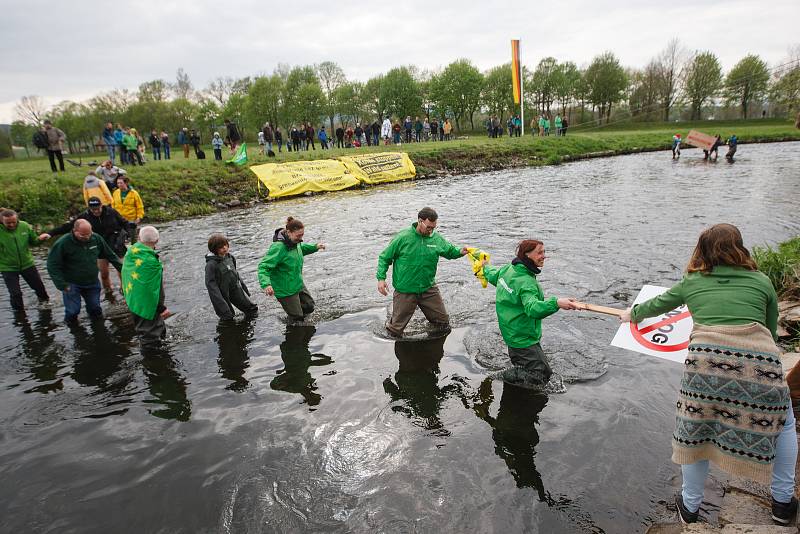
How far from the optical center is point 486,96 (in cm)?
8088

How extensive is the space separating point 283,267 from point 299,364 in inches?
75.3

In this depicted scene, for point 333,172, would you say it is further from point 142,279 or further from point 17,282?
point 142,279

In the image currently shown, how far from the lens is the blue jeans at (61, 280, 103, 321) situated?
356 inches

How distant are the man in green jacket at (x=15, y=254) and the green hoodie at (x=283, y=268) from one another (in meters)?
5.16

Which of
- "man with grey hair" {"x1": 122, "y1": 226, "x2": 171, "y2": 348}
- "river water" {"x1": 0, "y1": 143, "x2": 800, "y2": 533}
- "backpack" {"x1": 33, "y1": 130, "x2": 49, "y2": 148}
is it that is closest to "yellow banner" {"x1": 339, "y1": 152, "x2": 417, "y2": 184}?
"backpack" {"x1": 33, "y1": 130, "x2": 49, "y2": 148}

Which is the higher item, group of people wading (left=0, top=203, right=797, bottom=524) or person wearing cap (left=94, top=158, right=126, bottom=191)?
person wearing cap (left=94, top=158, right=126, bottom=191)

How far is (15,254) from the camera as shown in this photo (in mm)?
9672

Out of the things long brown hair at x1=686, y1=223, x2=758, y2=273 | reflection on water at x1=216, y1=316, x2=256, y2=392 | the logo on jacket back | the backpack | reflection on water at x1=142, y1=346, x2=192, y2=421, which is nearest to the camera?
long brown hair at x1=686, y1=223, x2=758, y2=273

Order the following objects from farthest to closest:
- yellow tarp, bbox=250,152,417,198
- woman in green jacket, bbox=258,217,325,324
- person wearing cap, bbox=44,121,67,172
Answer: yellow tarp, bbox=250,152,417,198, person wearing cap, bbox=44,121,67,172, woman in green jacket, bbox=258,217,325,324

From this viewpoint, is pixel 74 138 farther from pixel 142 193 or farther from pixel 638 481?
pixel 638 481

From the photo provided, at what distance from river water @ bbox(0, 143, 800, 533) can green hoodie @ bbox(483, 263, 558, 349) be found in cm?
88

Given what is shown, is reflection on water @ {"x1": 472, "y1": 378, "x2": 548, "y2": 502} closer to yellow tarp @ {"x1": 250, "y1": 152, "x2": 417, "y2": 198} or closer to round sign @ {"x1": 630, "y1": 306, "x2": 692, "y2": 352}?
round sign @ {"x1": 630, "y1": 306, "x2": 692, "y2": 352}

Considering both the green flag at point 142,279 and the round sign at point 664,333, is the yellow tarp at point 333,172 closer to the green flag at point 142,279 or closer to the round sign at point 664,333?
the green flag at point 142,279

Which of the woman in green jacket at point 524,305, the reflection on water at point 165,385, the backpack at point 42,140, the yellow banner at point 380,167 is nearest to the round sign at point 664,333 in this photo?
the woman in green jacket at point 524,305
